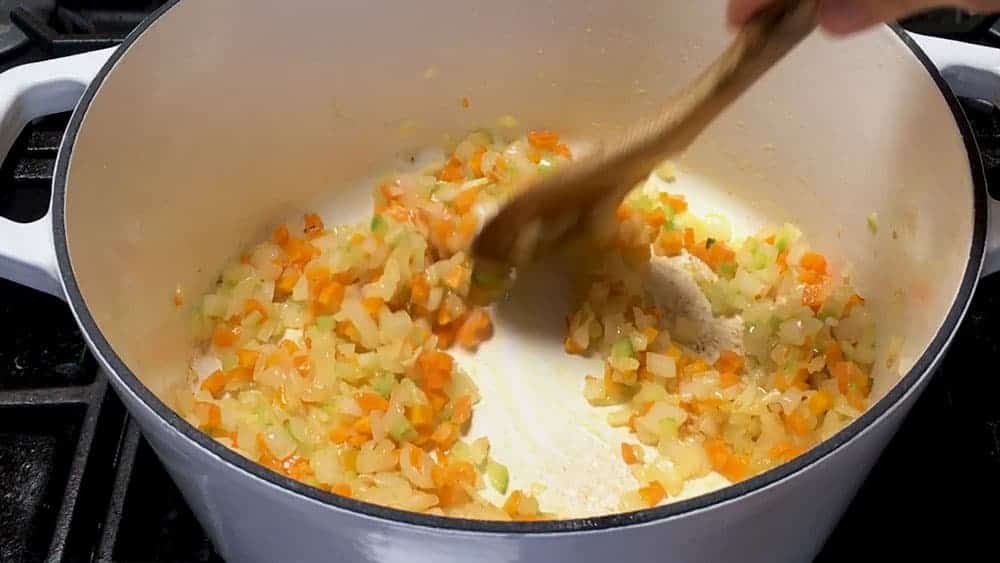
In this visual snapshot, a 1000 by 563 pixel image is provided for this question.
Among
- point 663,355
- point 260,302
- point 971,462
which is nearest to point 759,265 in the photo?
point 663,355

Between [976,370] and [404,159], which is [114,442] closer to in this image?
[404,159]

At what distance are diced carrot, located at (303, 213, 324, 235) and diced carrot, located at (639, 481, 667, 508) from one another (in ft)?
1.85

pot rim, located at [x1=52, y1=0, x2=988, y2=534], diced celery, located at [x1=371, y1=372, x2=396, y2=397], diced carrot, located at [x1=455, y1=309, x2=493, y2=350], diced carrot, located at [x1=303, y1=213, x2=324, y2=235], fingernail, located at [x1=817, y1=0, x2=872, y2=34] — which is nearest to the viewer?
pot rim, located at [x1=52, y1=0, x2=988, y2=534]

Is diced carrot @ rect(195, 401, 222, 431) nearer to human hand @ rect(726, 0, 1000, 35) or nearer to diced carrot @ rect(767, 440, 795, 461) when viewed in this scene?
diced carrot @ rect(767, 440, 795, 461)

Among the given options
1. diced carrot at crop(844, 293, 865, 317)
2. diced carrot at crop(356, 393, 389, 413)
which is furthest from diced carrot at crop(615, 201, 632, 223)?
diced carrot at crop(356, 393, 389, 413)

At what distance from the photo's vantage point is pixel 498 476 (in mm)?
1120

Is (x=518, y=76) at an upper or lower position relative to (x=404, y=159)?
upper

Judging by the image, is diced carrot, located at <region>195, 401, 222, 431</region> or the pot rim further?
diced carrot, located at <region>195, 401, 222, 431</region>

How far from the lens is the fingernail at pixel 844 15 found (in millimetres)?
787

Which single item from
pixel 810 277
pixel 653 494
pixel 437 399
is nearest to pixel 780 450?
pixel 653 494

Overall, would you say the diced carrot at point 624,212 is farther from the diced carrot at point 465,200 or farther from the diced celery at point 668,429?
the diced celery at point 668,429

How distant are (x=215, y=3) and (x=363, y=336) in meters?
0.41

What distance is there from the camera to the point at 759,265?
131 centimetres

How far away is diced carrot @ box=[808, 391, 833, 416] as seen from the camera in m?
1.13
